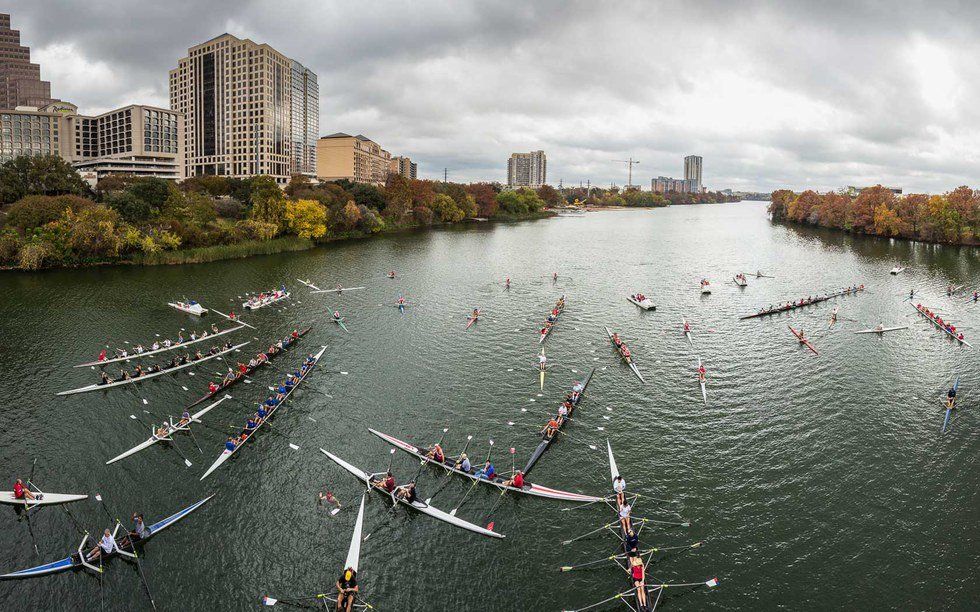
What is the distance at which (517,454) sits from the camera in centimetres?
2772

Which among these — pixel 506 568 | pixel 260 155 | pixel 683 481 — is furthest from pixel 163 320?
pixel 260 155

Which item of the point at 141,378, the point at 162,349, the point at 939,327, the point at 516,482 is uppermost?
the point at 939,327

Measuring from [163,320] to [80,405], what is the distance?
733 inches

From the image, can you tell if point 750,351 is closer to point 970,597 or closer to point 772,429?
point 772,429

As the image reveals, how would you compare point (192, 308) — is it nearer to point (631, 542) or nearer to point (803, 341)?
point (631, 542)

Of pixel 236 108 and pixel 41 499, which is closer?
pixel 41 499

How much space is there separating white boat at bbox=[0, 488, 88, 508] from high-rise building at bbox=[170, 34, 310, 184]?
157 m

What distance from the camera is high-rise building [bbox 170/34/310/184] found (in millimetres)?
166500

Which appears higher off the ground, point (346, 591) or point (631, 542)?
point (631, 542)

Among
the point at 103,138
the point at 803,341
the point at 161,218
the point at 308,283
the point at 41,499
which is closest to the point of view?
the point at 41,499

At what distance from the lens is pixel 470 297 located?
2459 inches

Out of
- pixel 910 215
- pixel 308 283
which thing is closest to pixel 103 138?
pixel 308 283

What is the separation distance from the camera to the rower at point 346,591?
59.2 ft

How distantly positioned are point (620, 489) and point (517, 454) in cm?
607
